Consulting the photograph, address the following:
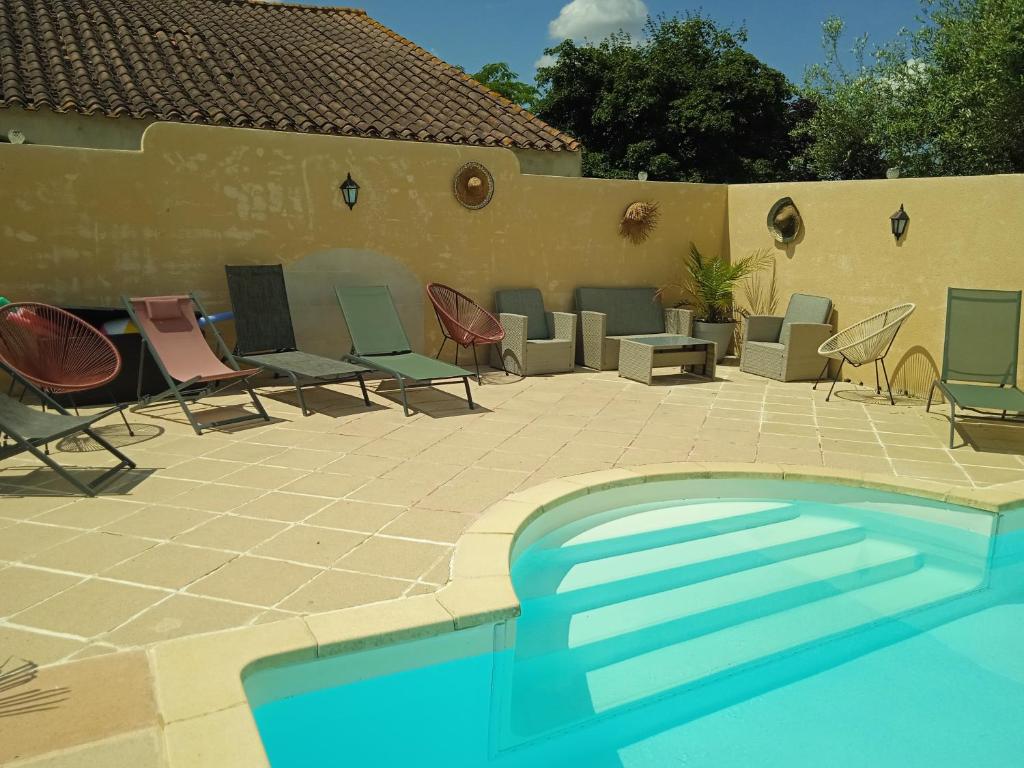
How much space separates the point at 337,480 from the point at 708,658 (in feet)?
7.98

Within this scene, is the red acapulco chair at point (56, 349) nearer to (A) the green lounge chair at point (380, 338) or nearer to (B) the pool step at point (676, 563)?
(A) the green lounge chair at point (380, 338)

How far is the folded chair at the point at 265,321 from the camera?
6.65 metres

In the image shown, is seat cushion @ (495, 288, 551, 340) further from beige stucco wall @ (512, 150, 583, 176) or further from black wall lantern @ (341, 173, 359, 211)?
beige stucco wall @ (512, 150, 583, 176)

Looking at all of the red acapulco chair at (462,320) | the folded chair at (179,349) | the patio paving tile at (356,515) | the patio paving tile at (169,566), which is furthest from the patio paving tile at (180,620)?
the red acapulco chair at (462,320)

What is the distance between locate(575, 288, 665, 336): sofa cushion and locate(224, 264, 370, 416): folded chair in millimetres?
3319

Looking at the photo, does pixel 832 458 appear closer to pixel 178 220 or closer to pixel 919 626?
pixel 919 626

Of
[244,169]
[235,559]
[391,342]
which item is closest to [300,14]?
[244,169]

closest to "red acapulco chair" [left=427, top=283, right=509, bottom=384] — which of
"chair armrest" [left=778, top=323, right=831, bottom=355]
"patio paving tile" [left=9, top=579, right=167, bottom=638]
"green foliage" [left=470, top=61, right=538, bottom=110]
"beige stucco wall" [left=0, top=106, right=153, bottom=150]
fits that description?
"chair armrest" [left=778, top=323, right=831, bottom=355]

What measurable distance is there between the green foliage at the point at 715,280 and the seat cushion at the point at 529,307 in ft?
5.79

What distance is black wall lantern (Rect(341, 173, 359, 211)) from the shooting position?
7.55m

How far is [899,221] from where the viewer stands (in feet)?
24.9

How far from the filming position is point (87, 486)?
415 centimetres

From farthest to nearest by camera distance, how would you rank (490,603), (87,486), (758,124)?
(758,124) < (87,486) < (490,603)

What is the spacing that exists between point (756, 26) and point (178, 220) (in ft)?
76.1
